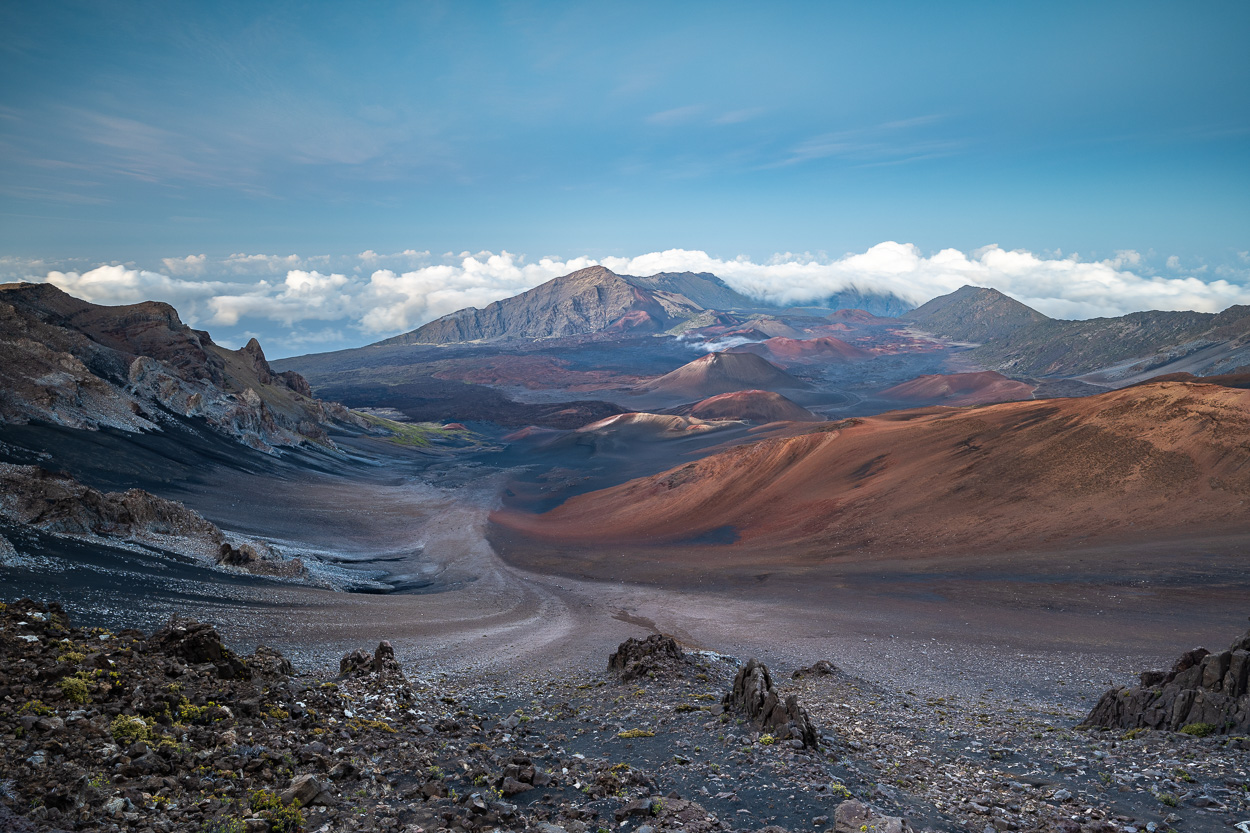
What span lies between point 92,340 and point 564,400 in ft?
419

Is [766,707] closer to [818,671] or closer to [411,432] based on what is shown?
[818,671]

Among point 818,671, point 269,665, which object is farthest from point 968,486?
point 269,665

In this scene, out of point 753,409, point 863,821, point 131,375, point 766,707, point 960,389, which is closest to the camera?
point 863,821

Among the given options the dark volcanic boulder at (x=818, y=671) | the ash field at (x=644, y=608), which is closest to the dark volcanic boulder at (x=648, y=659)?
the ash field at (x=644, y=608)

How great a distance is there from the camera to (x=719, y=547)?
44.8m

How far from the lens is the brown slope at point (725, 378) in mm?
176625

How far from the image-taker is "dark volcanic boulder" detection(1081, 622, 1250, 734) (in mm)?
11383

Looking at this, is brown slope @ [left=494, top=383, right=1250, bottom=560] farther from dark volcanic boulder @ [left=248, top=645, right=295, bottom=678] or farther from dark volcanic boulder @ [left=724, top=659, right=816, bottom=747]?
dark volcanic boulder @ [left=248, top=645, right=295, bottom=678]

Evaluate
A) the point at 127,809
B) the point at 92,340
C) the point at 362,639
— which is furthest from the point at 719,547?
the point at 92,340

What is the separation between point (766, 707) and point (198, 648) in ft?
35.7

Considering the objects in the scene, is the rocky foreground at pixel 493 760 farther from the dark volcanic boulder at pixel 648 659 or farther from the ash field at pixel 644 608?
the dark volcanic boulder at pixel 648 659

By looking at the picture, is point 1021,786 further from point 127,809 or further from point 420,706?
point 127,809

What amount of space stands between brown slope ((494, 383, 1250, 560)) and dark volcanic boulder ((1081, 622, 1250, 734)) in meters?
24.1

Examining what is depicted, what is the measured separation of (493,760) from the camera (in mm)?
10859
